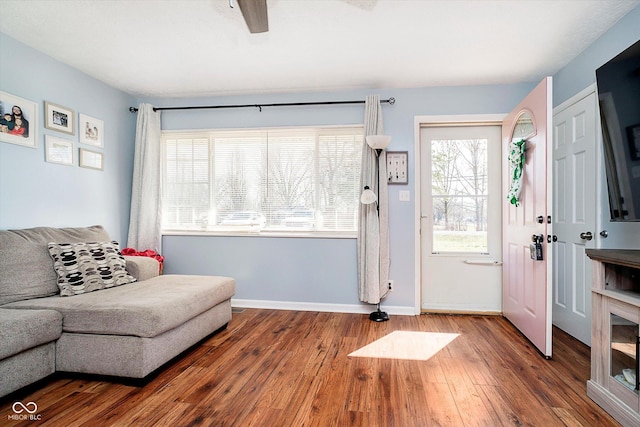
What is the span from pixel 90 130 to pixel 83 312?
207 centimetres

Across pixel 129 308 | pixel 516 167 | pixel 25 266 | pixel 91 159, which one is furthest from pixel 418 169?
pixel 25 266

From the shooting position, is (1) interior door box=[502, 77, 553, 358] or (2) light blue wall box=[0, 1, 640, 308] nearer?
(1) interior door box=[502, 77, 553, 358]

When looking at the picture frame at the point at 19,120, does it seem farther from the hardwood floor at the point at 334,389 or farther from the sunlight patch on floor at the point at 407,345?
the sunlight patch on floor at the point at 407,345

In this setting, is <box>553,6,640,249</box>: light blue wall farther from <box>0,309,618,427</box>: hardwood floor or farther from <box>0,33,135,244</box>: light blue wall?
<box>0,33,135,244</box>: light blue wall

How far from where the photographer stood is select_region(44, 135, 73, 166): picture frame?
288cm

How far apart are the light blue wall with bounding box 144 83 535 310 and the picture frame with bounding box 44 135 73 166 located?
3.62ft

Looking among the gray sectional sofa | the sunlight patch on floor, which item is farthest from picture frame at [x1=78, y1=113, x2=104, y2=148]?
the sunlight patch on floor

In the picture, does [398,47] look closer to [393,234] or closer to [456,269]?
[393,234]

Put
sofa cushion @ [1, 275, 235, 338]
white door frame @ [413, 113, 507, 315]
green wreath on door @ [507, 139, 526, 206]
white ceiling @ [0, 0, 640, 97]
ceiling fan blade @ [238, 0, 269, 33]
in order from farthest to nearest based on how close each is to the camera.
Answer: white door frame @ [413, 113, 507, 315] → green wreath on door @ [507, 139, 526, 206] → white ceiling @ [0, 0, 640, 97] → sofa cushion @ [1, 275, 235, 338] → ceiling fan blade @ [238, 0, 269, 33]

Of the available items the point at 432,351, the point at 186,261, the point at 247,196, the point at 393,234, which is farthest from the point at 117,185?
the point at 432,351

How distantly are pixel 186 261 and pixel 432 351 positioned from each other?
9.33 feet

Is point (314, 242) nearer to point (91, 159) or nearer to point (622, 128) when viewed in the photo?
point (91, 159)

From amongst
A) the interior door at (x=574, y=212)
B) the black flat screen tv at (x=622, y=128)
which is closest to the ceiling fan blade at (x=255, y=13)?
the black flat screen tv at (x=622, y=128)

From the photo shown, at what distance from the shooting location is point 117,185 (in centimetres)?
371
